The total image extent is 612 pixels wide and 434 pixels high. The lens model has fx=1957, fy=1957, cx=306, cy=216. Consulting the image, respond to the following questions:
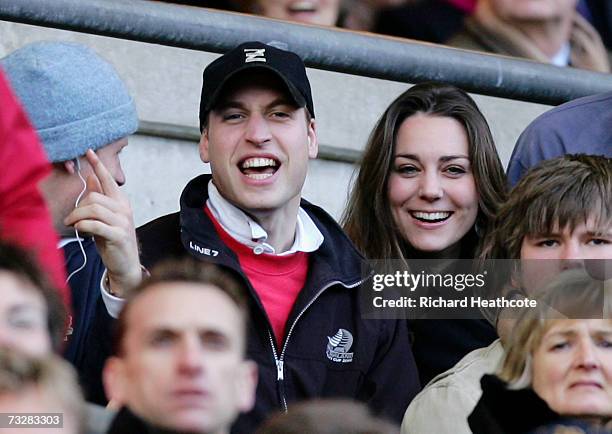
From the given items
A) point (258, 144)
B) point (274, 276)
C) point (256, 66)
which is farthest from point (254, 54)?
point (274, 276)

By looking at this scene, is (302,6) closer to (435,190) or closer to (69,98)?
(435,190)

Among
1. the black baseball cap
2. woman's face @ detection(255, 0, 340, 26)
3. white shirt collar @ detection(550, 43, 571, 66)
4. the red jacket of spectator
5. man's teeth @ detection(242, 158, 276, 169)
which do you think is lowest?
the red jacket of spectator

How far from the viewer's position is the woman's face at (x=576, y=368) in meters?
3.99

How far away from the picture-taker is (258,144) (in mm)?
4824

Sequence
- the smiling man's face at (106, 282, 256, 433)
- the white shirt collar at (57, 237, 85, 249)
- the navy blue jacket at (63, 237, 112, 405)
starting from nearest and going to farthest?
1. the smiling man's face at (106, 282, 256, 433)
2. the navy blue jacket at (63, 237, 112, 405)
3. the white shirt collar at (57, 237, 85, 249)

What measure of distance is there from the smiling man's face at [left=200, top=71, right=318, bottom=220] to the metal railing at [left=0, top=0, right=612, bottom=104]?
31 cm

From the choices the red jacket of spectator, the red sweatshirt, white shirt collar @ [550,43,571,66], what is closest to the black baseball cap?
the red sweatshirt

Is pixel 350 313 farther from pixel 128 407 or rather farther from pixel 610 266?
pixel 128 407

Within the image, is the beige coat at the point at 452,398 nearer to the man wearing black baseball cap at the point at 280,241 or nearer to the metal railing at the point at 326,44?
the man wearing black baseball cap at the point at 280,241

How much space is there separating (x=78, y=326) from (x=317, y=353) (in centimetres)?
60

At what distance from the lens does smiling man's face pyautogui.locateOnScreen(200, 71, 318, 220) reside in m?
4.81

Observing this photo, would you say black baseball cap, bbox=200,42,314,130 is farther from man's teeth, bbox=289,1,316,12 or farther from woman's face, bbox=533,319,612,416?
woman's face, bbox=533,319,612,416

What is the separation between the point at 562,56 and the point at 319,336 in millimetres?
1944

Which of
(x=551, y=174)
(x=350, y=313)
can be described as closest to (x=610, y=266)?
(x=551, y=174)
